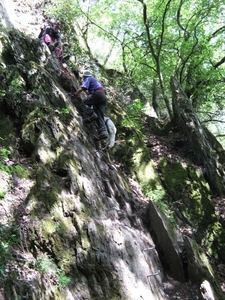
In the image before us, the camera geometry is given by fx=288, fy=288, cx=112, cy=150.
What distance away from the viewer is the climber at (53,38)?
38.6ft

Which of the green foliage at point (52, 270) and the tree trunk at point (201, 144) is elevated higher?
the tree trunk at point (201, 144)

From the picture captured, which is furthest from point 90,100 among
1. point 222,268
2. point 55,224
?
point 222,268

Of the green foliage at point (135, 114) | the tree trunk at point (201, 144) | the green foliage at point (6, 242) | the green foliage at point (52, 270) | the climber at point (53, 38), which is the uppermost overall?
the climber at point (53, 38)

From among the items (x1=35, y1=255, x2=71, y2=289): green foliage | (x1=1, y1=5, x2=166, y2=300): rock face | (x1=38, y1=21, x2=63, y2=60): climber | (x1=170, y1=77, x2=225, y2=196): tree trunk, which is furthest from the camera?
(x1=38, y1=21, x2=63, y2=60): climber

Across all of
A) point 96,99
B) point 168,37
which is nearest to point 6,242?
point 96,99

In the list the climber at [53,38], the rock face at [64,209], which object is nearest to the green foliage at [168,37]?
the climber at [53,38]

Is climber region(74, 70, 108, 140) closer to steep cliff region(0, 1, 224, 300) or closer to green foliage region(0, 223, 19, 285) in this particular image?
steep cliff region(0, 1, 224, 300)

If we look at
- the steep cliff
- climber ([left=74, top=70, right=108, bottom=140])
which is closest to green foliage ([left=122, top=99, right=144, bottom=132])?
the steep cliff

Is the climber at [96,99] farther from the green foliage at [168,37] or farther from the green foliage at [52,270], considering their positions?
the green foliage at [168,37]

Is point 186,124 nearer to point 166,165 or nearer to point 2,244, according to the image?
point 166,165

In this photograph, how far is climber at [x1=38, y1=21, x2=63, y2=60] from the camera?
11758mm

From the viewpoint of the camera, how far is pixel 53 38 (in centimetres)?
1216

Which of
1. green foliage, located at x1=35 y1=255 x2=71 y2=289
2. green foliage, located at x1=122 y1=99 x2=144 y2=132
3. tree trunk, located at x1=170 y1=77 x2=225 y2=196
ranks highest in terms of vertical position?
green foliage, located at x1=122 y1=99 x2=144 y2=132

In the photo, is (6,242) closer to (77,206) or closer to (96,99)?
(77,206)
